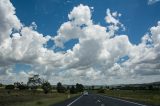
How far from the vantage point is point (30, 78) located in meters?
140

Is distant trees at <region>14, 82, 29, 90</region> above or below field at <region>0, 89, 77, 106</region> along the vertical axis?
above

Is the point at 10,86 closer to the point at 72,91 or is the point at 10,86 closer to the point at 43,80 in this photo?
the point at 43,80

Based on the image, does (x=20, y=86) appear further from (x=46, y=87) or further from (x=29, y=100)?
(x=29, y=100)

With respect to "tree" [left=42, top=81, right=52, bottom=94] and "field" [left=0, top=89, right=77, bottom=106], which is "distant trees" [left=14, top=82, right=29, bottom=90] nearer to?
"tree" [left=42, top=81, right=52, bottom=94]

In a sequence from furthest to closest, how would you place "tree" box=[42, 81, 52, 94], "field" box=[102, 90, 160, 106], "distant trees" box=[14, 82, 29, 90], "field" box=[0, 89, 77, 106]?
"distant trees" box=[14, 82, 29, 90] → "tree" box=[42, 81, 52, 94] → "field" box=[102, 90, 160, 106] → "field" box=[0, 89, 77, 106]

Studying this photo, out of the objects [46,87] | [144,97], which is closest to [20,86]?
[46,87]

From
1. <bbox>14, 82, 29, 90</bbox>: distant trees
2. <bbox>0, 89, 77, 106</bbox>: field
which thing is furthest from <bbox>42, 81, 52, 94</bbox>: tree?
<bbox>0, 89, 77, 106</bbox>: field

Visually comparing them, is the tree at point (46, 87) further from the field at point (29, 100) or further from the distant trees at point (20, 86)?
the field at point (29, 100)

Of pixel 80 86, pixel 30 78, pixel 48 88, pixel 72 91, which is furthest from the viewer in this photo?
pixel 80 86

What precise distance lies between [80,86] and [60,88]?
4519 cm

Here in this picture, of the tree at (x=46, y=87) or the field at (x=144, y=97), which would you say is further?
the tree at (x=46, y=87)

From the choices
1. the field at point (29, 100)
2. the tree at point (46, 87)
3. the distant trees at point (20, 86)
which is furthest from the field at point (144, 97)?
the distant trees at point (20, 86)

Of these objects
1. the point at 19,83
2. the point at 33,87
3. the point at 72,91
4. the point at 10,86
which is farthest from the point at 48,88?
the point at 10,86

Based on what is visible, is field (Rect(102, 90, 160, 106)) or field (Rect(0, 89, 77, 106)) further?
field (Rect(102, 90, 160, 106))
